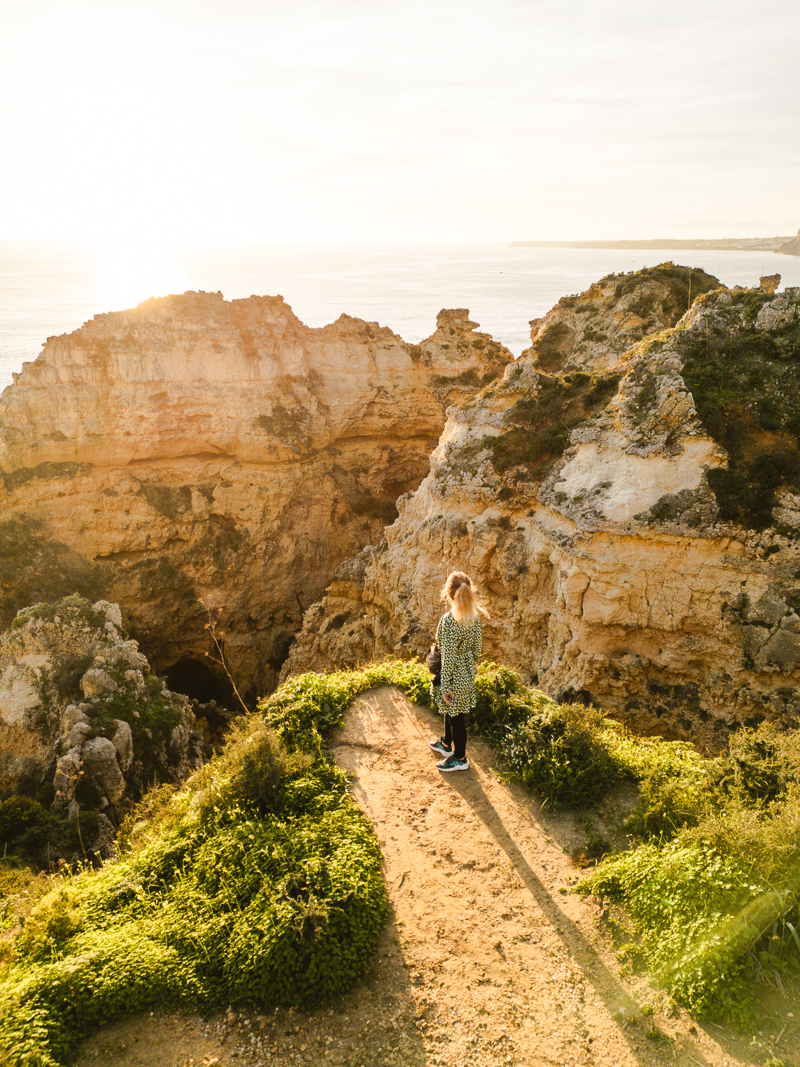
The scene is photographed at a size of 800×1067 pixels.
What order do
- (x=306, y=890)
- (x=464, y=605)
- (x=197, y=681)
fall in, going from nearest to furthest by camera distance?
(x=306, y=890), (x=464, y=605), (x=197, y=681)

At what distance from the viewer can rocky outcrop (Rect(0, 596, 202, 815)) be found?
14.4 metres

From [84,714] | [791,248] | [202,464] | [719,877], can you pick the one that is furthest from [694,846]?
[791,248]

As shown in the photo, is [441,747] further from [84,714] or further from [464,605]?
[84,714]

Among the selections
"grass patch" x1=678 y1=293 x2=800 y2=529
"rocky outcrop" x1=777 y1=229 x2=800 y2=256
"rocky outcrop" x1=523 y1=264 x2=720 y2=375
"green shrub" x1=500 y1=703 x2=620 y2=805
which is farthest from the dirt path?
"rocky outcrop" x1=777 y1=229 x2=800 y2=256

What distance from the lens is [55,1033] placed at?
183 inches

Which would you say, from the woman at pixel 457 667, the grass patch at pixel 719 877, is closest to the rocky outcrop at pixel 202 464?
the woman at pixel 457 667

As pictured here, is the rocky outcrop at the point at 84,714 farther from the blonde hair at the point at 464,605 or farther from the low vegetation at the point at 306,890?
the blonde hair at the point at 464,605

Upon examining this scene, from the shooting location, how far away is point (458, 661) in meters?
7.79

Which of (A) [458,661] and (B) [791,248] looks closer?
(A) [458,661]

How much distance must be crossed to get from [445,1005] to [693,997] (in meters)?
2.04

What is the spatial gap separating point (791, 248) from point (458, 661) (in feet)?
364

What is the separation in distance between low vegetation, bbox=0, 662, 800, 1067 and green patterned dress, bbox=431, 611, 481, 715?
4.01 feet

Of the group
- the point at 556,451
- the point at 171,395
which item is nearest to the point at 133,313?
the point at 171,395

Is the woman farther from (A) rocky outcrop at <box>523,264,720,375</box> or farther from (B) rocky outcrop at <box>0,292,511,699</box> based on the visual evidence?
(B) rocky outcrop at <box>0,292,511,699</box>
